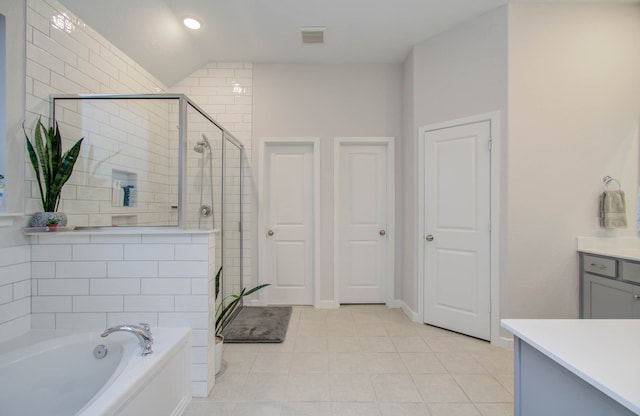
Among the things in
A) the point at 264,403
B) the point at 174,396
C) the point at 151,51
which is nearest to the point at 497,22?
the point at 151,51

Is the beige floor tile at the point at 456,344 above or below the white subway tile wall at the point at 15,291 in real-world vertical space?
below

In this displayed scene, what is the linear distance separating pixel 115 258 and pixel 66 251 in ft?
0.94

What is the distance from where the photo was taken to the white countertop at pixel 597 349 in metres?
0.59

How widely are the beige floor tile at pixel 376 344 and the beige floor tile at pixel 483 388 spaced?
21.2 inches

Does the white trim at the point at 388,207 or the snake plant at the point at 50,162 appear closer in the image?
the snake plant at the point at 50,162

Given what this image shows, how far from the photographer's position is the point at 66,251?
1.66m

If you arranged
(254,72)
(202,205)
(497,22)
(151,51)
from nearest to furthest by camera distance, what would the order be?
(202,205)
(497,22)
(151,51)
(254,72)

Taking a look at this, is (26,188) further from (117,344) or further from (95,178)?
(117,344)

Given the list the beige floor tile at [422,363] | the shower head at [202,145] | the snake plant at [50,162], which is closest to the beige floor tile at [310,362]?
the beige floor tile at [422,363]

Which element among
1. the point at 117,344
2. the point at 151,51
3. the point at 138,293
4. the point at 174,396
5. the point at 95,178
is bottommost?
the point at 174,396

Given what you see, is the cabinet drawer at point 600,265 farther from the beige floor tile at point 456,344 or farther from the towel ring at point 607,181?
the beige floor tile at point 456,344

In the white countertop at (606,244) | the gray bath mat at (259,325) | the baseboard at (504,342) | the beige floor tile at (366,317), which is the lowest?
the beige floor tile at (366,317)

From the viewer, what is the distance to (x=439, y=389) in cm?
176

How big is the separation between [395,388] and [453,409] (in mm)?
337
